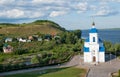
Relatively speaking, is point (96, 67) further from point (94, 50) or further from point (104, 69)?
point (94, 50)

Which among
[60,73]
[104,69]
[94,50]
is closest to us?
[60,73]

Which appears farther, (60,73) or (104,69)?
(104,69)

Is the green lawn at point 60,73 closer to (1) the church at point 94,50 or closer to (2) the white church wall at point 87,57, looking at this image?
(2) the white church wall at point 87,57

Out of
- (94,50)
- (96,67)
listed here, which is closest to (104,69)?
(96,67)

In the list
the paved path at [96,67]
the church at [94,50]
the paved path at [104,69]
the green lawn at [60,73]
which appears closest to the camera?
the green lawn at [60,73]

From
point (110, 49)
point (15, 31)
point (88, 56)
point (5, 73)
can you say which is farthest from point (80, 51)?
point (15, 31)

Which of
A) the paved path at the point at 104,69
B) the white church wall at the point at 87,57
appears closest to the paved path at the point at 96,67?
the paved path at the point at 104,69

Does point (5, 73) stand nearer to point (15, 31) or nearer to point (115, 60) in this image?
point (115, 60)

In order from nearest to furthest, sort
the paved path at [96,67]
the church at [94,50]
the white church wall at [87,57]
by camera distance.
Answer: the paved path at [96,67] → the church at [94,50] → the white church wall at [87,57]

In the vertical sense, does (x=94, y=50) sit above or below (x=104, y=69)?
above

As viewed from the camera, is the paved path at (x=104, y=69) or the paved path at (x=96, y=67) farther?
the paved path at (x=96, y=67)

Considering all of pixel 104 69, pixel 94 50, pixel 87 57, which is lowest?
pixel 104 69

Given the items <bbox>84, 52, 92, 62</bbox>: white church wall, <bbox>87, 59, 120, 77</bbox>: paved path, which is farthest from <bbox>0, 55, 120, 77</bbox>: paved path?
<bbox>84, 52, 92, 62</bbox>: white church wall

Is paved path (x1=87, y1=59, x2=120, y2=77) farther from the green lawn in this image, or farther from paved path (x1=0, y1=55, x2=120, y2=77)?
the green lawn
